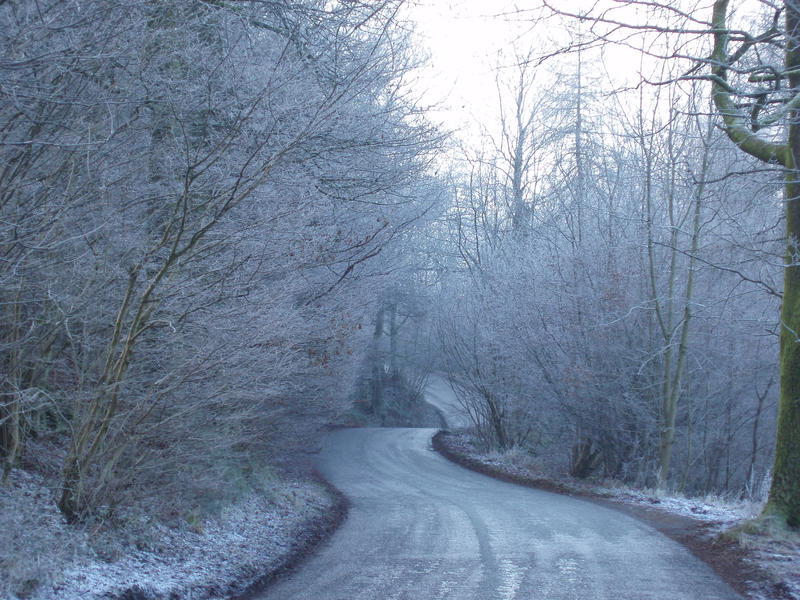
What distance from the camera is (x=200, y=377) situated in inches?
265

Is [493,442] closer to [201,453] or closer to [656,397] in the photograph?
[656,397]

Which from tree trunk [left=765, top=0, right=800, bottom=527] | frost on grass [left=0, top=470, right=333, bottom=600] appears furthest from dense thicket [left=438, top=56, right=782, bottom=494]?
frost on grass [left=0, top=470, right=333, bottom=600]

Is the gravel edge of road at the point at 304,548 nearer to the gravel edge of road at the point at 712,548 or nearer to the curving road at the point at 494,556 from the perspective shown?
the curving road at the point at 494,556

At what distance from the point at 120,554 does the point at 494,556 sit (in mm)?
3819

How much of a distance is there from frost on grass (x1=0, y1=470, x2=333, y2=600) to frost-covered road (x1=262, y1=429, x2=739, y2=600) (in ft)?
2.10

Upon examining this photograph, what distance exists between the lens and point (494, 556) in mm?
7535

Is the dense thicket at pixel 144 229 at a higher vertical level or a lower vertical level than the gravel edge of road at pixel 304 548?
higher

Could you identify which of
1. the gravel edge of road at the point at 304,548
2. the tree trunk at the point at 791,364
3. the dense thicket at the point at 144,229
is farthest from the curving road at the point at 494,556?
the dense thicket at the point at 144,229

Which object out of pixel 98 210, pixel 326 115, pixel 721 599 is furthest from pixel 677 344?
pixel 98 210

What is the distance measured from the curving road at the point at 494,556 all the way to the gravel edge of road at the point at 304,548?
161 millimetres

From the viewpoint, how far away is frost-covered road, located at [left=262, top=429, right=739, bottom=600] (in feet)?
20.0

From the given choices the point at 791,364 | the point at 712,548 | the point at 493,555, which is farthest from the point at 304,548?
the point at 791,364

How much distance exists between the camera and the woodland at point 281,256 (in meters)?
6.15

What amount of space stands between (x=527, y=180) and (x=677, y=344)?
589 inches
